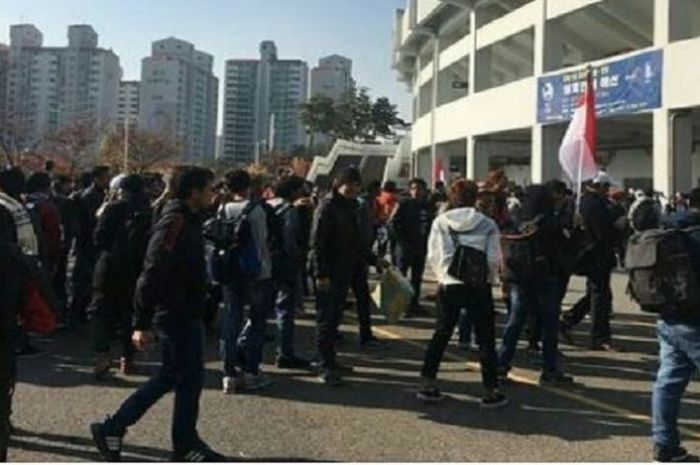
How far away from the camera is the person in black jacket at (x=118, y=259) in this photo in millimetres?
7434

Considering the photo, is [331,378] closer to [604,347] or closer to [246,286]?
[246,286]

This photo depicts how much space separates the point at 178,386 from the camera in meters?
5.07

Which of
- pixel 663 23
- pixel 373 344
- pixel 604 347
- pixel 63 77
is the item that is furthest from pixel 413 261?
pixel 63 77

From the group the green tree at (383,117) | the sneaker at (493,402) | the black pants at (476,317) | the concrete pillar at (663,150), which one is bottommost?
the sneaker at (493,402)

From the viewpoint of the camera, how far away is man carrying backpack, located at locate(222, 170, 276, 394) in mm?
6980

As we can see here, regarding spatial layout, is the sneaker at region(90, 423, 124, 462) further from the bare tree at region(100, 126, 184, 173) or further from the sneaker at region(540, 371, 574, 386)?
the bare tree at region(100, 126, 184, 173)

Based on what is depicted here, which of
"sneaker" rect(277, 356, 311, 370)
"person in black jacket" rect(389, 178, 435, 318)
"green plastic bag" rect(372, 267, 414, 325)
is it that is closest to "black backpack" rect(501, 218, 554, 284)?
"green plastic bag" rect(372, 267, 414, 325)

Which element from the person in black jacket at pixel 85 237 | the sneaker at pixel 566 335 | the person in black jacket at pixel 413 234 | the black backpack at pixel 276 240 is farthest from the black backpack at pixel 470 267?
the person in black jacket at pixel 413 234

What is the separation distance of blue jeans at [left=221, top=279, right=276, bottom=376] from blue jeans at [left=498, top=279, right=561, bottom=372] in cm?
214

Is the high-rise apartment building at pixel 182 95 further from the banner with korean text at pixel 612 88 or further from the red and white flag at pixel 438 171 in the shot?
the banner with korean text at pixel 612 88

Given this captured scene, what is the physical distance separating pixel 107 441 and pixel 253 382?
2.23 meters

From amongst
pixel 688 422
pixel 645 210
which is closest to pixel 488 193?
pixel 645 210

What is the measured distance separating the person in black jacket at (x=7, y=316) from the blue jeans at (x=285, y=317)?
163 inches

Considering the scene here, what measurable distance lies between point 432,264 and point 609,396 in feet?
6.34
